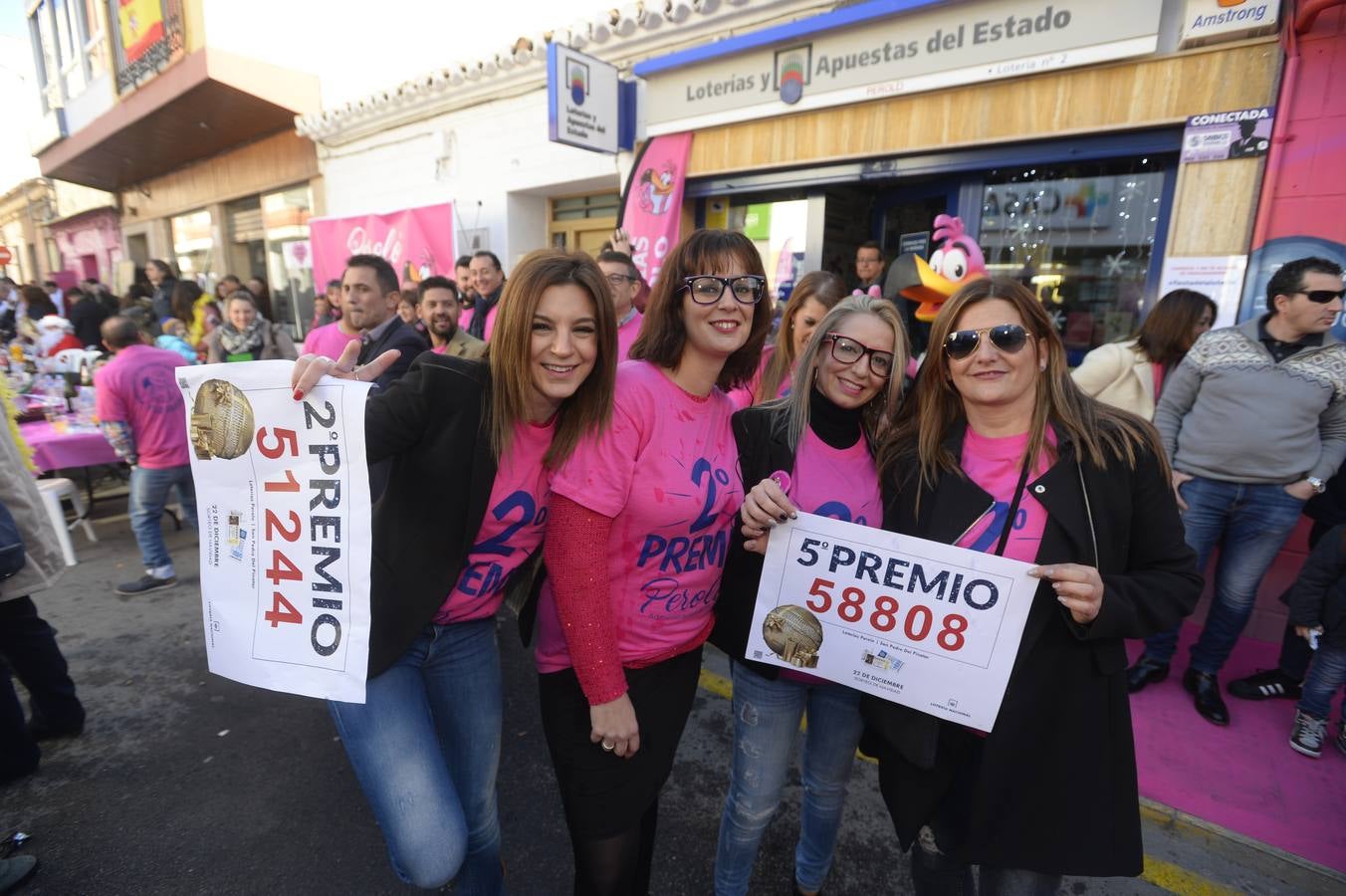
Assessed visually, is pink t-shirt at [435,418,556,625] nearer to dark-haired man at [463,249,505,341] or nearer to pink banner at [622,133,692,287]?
dark-haired man at [463,249,505,341]

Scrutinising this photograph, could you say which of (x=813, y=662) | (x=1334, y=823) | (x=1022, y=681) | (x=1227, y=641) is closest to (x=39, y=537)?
(x=813, y=662)

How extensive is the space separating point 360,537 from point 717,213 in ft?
21.3

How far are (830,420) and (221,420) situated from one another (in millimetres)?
1642

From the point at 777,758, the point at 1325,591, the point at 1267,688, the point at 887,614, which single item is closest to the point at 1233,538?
the point at 1325,591

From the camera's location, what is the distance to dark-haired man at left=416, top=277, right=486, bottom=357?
4371mm

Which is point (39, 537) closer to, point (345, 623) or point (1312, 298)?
point (345, 623)

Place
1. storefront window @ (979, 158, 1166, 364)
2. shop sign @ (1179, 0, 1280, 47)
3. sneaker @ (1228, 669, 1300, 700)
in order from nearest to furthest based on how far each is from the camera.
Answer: sneaker @ (1228, 669, 1300, 700) → shop sign @ (1179, 0, 1280, 47) → storefront window @ (979, 158, 1166, 364)

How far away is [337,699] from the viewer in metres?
1.59

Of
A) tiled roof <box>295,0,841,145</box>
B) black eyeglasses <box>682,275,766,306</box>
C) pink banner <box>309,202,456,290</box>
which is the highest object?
tiled roof <box>295,0,841,145</box>

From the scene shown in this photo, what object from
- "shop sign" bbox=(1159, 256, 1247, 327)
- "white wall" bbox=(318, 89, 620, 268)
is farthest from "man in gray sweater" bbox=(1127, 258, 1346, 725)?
"white wall" bbox=(318, 89, 620, 268)

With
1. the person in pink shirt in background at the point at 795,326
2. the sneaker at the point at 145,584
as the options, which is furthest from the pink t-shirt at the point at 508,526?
the sneaker at the point at 145,584

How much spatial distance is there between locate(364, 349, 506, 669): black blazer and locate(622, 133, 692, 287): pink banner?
5387 mm

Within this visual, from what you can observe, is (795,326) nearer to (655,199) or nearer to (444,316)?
(444,316)

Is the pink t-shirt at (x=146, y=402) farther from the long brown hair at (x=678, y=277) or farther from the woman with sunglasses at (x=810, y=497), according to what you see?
the woman with sunglasses at (x=810, y=497)
